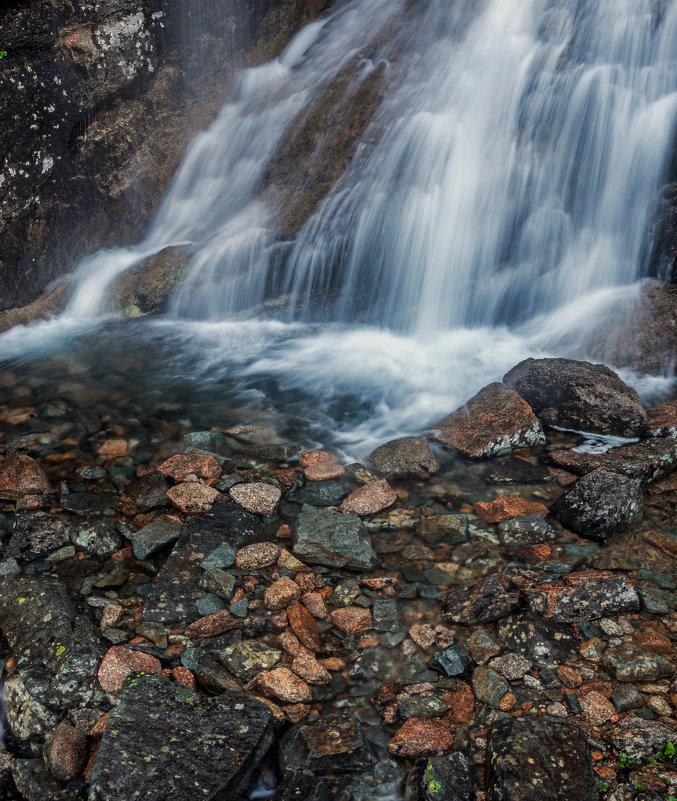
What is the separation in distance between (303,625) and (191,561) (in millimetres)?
1007

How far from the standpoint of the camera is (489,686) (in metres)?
3.25

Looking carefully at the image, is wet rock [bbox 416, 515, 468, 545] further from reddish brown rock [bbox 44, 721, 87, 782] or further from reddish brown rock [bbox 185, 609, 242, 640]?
reddish brown rock [bbox 44, 721, 87, 782]

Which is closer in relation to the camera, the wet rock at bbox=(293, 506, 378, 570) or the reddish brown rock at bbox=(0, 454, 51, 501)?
the wet rock at bbox=(293, 506, 378, 570)

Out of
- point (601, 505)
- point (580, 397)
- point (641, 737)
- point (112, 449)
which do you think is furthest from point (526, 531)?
point (112, 449)

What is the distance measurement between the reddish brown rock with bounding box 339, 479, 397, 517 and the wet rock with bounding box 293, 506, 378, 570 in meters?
0.17

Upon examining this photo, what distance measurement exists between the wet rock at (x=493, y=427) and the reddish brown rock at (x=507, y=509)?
28.6 inches

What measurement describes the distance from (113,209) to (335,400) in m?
5.83

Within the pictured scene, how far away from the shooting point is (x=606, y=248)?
861 cm

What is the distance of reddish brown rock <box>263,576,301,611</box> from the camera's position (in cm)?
384

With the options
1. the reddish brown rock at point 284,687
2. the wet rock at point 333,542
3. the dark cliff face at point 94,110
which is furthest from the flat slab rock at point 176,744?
the dark cliff face at point 94,110

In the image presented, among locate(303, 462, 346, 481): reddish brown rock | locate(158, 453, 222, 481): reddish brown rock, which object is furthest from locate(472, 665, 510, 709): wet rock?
locate(158, 453, 222, 481): reddish brown rock

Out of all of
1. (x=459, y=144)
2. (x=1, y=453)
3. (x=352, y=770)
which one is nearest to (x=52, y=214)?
(x=1, y=453)

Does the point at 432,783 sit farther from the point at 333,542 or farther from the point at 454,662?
the point at 333,542

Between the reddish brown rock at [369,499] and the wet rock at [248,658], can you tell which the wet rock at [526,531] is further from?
the wet rock at [248,658]
